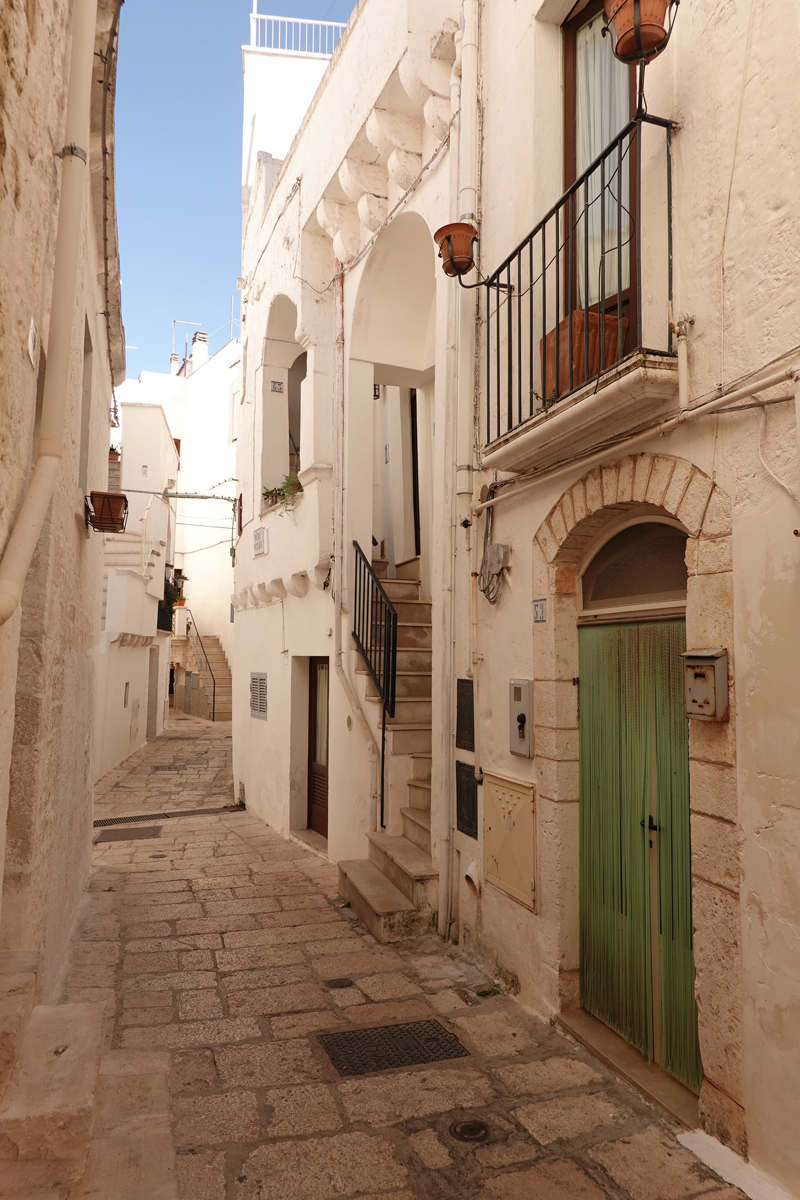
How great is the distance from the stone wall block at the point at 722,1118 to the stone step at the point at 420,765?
12.8ft

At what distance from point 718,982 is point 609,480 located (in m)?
2.15

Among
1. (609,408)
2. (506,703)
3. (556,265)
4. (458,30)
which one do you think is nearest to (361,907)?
(506,703)

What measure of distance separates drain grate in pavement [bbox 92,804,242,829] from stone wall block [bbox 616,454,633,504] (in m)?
8.54

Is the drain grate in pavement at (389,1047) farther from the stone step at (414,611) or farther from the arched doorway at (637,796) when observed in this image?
the stone step at (414,611)

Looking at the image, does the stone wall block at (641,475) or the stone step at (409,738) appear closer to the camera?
the stone wall block at (641,475)

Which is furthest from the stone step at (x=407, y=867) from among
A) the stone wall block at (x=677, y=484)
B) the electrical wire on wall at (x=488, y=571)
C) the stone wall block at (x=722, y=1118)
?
the stone wall block at (x=677, y=484)

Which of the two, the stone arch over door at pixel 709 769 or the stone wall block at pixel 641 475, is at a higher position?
the stone wall block at pixel 641 475

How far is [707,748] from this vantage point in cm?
315

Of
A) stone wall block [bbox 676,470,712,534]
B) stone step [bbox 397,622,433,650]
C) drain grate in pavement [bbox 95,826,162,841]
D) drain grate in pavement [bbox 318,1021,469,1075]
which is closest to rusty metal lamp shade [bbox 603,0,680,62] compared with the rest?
stone wall block [bbox 676,470,712,534]

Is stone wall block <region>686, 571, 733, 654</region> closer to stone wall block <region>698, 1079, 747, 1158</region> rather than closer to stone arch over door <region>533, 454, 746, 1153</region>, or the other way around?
stone arch over door <region>533, 454, 746, 1153</region>

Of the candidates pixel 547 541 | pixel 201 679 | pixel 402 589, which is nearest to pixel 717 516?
pixel 547 541

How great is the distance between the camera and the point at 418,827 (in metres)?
6.42

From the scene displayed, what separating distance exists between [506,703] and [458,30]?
4798 millimetres

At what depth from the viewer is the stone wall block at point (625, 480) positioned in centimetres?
365
